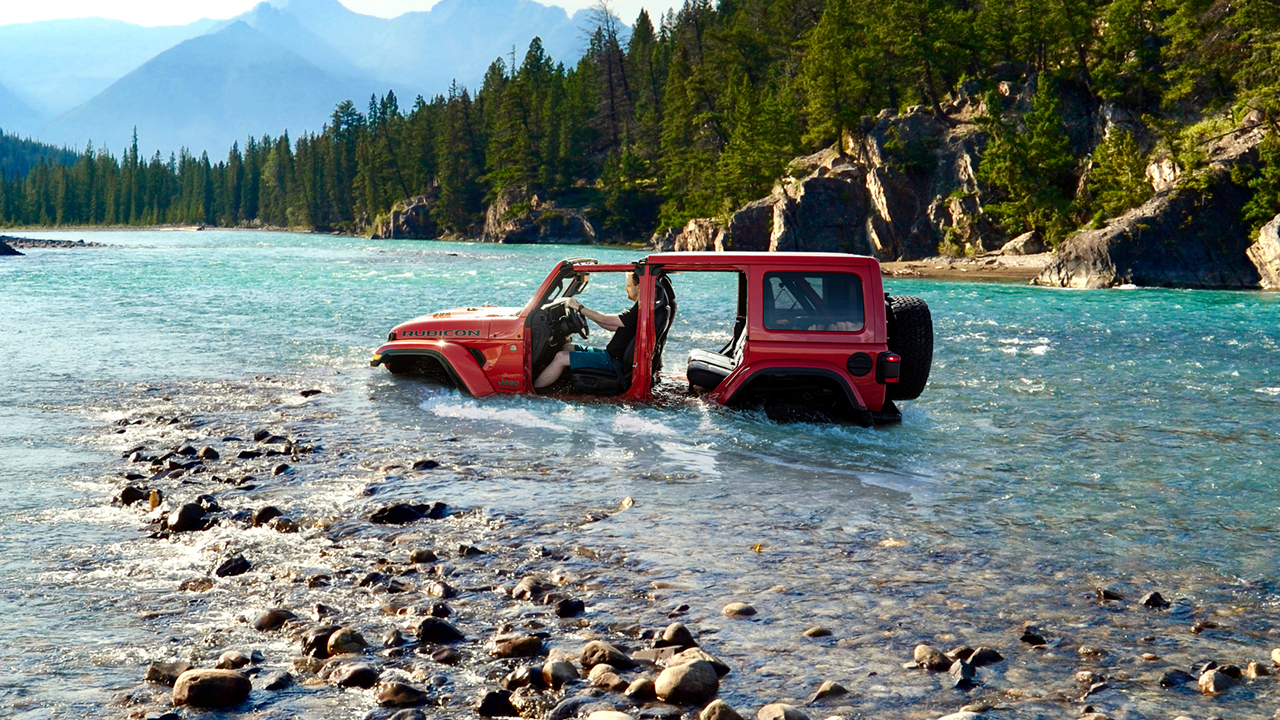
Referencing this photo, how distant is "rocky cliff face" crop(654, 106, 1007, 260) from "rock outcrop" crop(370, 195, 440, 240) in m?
66.6

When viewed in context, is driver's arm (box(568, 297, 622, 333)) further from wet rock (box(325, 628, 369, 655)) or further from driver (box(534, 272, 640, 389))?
wet rock (box(325, 628, 369, 655))

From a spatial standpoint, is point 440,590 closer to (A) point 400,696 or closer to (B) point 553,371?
(A) point 400,696

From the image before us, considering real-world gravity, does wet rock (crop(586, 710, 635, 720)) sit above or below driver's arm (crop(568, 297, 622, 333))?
below

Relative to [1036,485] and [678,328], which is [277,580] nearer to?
[1036,485]

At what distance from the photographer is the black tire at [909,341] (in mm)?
11023

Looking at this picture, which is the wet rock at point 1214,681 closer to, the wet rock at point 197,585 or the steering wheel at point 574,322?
the wet rock at point 197,585

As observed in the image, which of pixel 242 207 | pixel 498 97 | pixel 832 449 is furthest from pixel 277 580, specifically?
pixel 242 207

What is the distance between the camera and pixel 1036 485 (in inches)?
350

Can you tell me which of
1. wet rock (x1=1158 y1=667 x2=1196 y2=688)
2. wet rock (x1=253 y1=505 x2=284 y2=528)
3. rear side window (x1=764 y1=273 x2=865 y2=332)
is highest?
rear side window (x1=764 y1=273 x2=865 y2=332)

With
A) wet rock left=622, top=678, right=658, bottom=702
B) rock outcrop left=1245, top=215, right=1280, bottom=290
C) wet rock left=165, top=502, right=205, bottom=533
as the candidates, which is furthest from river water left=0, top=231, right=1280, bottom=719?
rock outcrop left=1245, top=215, right=1280, bottom=290

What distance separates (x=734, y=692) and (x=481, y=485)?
4.47m

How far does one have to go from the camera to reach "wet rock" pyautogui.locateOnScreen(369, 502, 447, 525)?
7.47m

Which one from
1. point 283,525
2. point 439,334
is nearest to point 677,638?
point 283,525

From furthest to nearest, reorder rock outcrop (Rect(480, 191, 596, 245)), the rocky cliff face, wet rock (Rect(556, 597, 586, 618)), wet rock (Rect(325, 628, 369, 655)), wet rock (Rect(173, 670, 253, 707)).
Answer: rock outcrop (Rect(480, 191, 596, 245)), the rocky cliff face, wet rock (Rect(556, 597, 586, 618)), wet rock (Rect(325, 628, 369, 655)), wet rock (Rect(173, 670, 253, 707))
